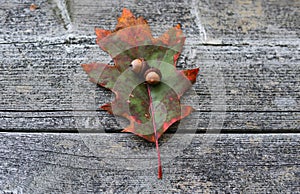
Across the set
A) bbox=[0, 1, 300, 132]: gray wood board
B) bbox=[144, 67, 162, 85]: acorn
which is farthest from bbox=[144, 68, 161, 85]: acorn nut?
bbox=[0, 1, 300, 132]: gray wood board

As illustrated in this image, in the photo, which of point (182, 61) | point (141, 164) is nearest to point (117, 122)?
point (141, 164)

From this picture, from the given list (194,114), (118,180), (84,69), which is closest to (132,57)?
(84,69)

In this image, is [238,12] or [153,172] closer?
[153,172]

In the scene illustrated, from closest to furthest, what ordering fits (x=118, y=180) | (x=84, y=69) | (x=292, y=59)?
1. (x=118, y=180)
2. (x=84, y=69)
3. (x=292, y=59)

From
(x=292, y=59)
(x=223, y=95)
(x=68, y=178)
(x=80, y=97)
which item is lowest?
(x=68, y=178)

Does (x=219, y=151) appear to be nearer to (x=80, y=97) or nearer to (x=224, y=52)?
(x=224, y=52)

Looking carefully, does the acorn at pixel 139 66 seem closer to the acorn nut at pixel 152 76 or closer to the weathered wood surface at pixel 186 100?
the acorn nut at pixel 152 76
